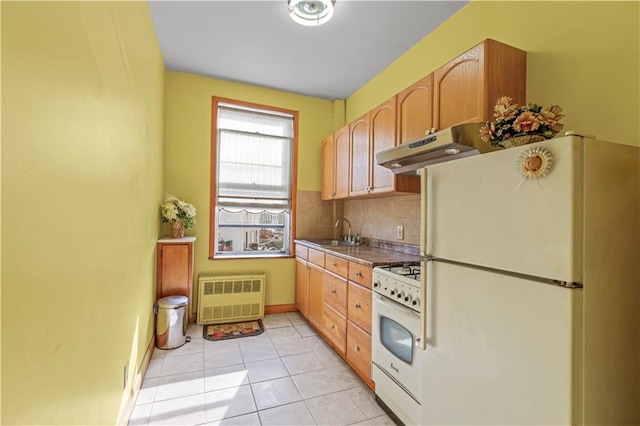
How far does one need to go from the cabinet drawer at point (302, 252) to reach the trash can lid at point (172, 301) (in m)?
1.29

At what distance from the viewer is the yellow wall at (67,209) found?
671 millimetres

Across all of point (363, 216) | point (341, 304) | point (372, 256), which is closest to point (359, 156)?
point (363, 216)

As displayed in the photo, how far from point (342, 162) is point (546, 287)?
2459mm

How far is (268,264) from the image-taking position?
3625mm

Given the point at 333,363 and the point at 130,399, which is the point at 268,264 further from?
the point at 130,399

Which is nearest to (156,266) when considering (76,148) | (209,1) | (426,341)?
(76,148)

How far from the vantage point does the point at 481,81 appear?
164cm

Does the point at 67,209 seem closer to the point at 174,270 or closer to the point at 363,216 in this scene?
the point at 174,270

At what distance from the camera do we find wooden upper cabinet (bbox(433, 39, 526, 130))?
1621 mm

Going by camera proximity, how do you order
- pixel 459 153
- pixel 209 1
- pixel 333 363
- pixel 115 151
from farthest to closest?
pixel 333 363 < pixel 209 1 < pixel 459 153 < pixel 115 151

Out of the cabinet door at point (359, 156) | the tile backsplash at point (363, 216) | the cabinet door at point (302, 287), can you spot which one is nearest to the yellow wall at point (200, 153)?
the cabinet door at point (302, 287)

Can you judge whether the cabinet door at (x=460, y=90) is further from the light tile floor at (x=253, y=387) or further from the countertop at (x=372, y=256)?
the light tile floor at (x=253, y=387)

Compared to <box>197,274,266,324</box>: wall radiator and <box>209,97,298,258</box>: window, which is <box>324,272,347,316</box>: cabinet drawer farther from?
<box>209,97,298,258</box>: window

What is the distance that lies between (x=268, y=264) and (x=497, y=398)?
2.83 metres
